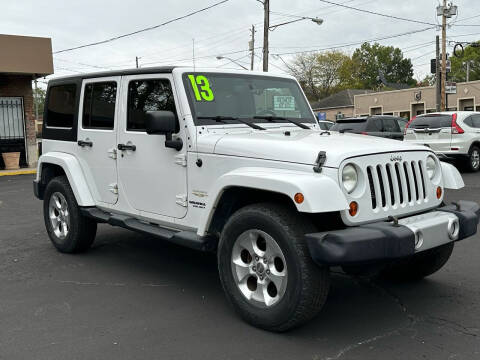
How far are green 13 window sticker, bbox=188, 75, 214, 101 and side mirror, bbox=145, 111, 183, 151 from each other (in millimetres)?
305

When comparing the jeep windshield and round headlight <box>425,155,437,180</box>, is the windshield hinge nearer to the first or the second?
round headlight <box>425,155,437,180</box>

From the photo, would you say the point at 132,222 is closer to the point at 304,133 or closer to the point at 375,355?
the point at 304,133

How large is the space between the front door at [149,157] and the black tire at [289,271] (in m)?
0.85

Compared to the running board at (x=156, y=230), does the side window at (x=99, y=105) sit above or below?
above

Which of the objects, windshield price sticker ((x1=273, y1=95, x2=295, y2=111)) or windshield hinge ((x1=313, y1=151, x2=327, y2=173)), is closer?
windshield hinge ((x1=313, y1=151, x2=327, y2=173))

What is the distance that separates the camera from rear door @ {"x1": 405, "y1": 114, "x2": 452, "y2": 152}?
44.2 feet

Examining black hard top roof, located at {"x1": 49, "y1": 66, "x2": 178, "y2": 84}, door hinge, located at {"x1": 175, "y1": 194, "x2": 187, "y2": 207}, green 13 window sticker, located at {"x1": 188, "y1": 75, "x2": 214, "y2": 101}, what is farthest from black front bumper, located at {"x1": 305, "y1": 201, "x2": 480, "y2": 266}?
black hard top roof, located at {"x1": 49, "y1": 66, "x2": 178, "y2": 84}

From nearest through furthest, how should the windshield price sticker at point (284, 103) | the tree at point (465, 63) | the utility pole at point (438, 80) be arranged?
the windshield price sticker at point (284, 103), the utility pole at point (438, 80), the tree at point (465, 63)

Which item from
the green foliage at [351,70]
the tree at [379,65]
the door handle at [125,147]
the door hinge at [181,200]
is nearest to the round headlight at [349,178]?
the door hinge at [181,200]

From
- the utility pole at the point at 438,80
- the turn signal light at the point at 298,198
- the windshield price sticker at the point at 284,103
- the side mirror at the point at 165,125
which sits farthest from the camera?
the utility pole at the point at 438,80

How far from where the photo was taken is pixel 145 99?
4.81 m

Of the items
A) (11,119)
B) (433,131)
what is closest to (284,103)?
(433,131)

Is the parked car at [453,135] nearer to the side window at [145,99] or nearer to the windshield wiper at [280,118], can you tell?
the windshield wiper at [280,118]

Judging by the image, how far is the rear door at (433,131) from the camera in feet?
44.2
